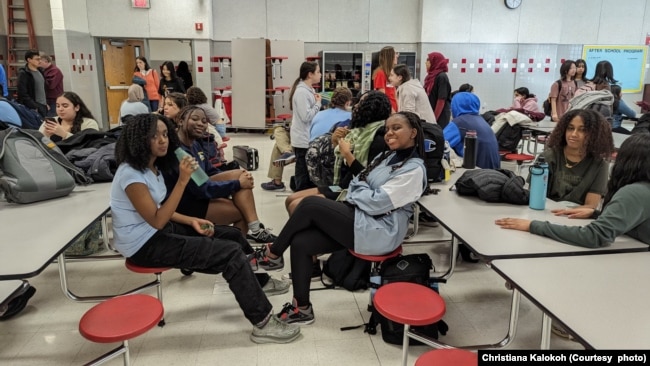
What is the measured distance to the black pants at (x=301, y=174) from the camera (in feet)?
13.8

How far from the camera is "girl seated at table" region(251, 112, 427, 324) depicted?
7.97 feet

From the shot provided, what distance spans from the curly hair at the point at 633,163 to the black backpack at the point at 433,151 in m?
1.07

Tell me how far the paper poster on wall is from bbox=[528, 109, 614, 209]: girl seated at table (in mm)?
9420

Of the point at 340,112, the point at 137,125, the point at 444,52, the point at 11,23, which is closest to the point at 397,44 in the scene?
the point at 444,52

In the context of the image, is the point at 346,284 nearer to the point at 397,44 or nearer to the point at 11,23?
the point at 397,44

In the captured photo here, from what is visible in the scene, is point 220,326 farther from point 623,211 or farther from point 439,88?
point 439,88

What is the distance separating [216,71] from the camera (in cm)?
999

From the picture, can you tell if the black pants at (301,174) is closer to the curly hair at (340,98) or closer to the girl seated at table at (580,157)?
the curly hair at (340,98)

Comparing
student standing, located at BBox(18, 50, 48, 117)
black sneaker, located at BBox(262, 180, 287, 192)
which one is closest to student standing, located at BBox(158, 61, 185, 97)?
student standing, located at BBox(18, 50, 48, 117)

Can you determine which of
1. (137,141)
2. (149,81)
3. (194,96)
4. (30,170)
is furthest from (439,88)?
(149,81)

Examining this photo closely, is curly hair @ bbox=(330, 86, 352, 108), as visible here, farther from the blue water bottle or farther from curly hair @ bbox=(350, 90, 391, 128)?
the blue water bottle

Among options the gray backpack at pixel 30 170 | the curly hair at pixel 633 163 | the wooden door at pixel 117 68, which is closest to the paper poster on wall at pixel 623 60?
the curly hair at pixel 633 163

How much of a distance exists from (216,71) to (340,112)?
670 cm

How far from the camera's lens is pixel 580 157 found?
8.69ft
